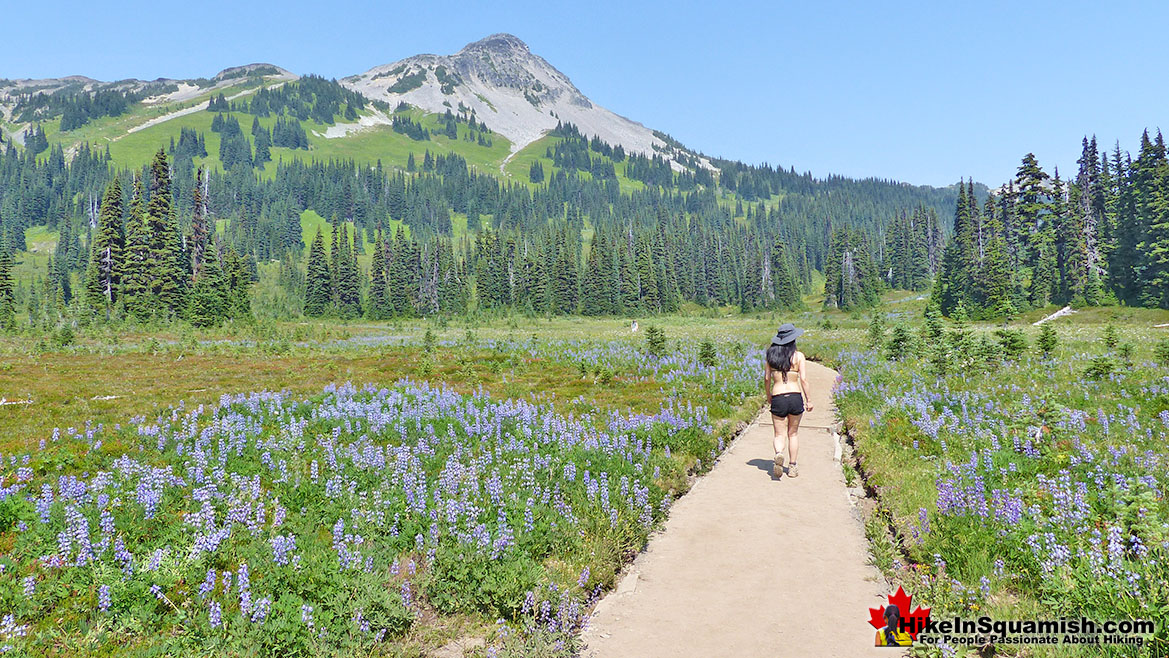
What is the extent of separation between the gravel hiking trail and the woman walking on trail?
57cm

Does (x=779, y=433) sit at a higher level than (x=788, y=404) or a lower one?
lower

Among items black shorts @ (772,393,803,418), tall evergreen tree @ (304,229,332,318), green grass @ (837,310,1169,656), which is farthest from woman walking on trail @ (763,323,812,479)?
tall evergreen tree @ (304,229,332,318)

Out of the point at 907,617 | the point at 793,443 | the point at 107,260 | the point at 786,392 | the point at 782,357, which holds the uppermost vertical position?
the point at 107,260

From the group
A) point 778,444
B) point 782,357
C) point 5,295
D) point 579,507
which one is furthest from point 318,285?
point 579,507

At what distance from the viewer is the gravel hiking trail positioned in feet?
16.8

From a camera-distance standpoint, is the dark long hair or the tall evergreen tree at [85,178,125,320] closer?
the dark long hair

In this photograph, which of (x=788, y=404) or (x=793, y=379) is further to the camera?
(x=793, y=379)

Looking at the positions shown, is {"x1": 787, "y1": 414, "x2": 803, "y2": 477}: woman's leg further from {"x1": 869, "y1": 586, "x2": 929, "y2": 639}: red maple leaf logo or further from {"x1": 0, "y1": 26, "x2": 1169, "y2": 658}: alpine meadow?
{"x1": 869, "y1": 586, "x2": 929, "y2": 639}: red maple leaf logo

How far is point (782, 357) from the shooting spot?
403 inches

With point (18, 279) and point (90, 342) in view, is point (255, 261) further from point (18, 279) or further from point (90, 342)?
point (90, 342)

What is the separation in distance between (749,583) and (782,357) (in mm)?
4955

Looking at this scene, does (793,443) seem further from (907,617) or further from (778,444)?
(907,617)

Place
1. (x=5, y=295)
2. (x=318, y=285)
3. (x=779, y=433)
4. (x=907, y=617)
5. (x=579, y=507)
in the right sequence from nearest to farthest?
(x=907, y=617) < (x=579, y=507) < (x=779, y=433) < (x=5, y=295) < (x=318, y=285)

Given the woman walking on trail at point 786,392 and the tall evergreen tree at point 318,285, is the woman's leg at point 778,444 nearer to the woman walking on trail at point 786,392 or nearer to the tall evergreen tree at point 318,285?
the woman walking on trail at point 786,392
